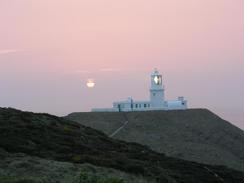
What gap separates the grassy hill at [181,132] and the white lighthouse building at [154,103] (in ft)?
9.03

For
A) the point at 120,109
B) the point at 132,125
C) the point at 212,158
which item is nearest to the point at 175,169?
the point at 212,158

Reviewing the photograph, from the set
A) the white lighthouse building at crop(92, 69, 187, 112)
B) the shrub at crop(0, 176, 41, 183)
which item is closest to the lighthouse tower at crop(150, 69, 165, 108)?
the white lighthouse building at crop(92, 69, 187, 112)

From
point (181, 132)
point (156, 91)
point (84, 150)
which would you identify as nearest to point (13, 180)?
point (84, 150)

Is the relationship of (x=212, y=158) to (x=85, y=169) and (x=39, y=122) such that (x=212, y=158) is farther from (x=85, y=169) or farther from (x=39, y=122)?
(x=85, y=169)

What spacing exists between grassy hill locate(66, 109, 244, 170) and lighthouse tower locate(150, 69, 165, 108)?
13.2 feet

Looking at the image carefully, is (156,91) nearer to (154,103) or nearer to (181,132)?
(154,103)

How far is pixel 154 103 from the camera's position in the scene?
304ft

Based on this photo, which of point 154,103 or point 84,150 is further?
point 154,103

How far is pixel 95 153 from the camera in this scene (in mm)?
27953

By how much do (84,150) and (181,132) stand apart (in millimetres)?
53185

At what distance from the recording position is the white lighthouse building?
91.4 metres

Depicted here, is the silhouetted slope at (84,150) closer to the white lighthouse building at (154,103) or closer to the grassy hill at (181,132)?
the grassy hill at (181,132)

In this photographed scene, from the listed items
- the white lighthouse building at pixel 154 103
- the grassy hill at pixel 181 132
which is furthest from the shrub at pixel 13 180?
the white lighthouse building at pixel 154 103

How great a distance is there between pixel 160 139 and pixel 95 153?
44.7 metres
